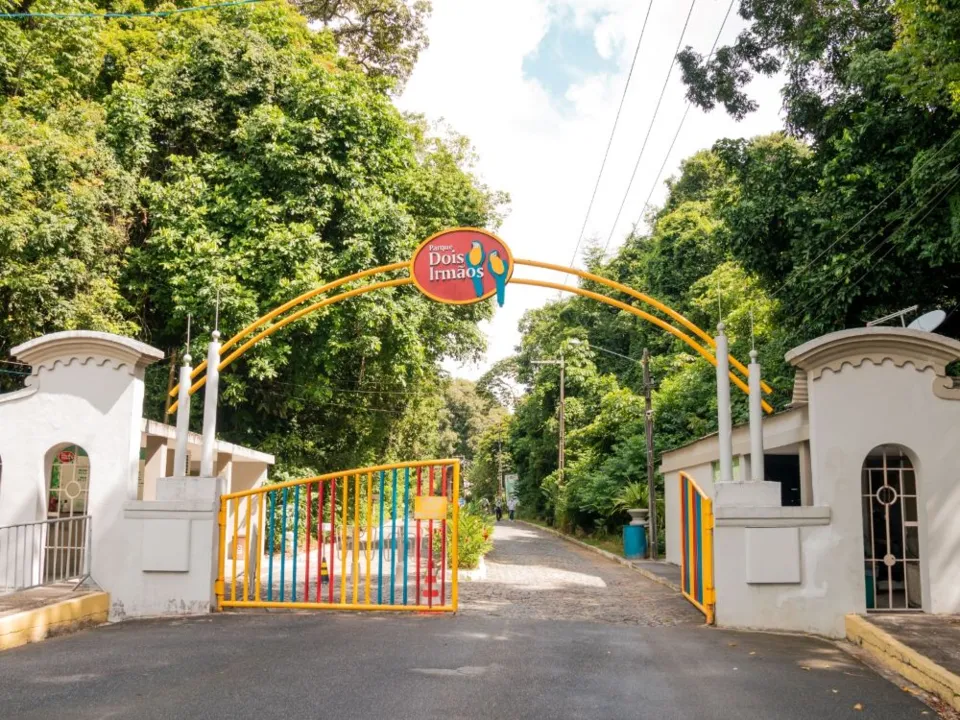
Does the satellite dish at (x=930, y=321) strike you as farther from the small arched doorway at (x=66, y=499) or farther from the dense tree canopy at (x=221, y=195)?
the dense tree canopy at (x=221, y=195)

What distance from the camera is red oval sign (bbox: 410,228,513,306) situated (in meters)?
12.1

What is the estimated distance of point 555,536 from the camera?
1537 inches

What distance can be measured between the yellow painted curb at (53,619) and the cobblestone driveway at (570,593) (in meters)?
4.45

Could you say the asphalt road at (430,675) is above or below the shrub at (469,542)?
below

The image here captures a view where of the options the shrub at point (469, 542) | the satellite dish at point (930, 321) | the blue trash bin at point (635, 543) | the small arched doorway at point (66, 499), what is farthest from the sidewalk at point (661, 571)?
the small arched doorway at point (66, 499)

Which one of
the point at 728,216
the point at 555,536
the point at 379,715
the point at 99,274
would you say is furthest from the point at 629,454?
the point at 379,715

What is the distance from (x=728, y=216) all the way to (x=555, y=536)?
68.6 feet

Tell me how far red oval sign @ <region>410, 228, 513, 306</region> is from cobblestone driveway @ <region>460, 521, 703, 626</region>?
4.13 metres

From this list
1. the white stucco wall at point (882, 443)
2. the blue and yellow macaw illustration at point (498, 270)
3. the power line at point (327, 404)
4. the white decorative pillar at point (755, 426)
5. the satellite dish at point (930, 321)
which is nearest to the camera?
the white stucco wall at point (882, 443)

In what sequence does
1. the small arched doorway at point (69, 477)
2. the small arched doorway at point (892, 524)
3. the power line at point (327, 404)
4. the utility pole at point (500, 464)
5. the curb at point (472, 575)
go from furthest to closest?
the utility pole at point (500, 464)
the power line at point (327, 404)
the curb at point (472, 575)
the small arched doorway at point (69, 477)
the small arched doorway at point (892, 524)

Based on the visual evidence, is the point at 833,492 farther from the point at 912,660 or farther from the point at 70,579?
the point at 70,579

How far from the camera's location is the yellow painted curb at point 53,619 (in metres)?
9.00

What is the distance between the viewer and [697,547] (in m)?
12.2

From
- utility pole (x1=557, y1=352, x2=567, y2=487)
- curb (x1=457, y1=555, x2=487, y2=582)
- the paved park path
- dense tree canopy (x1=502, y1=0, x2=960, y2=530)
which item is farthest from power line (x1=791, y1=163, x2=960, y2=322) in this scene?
utility pole (x1=557, y1=352, x2=567, y2=487)
